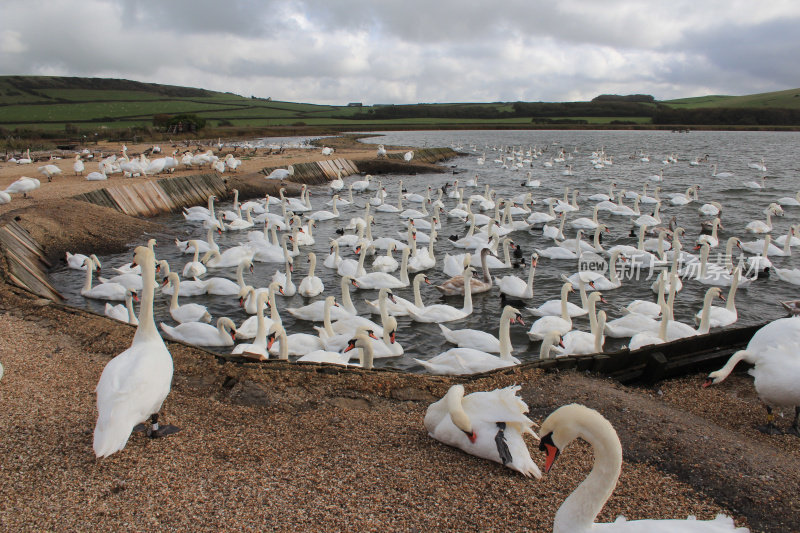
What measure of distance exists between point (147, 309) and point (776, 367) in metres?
6.31

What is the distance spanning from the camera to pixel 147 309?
5559 mm

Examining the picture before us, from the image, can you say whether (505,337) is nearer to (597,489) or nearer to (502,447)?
(502,447)

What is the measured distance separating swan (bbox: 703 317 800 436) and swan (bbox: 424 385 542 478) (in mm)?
2871

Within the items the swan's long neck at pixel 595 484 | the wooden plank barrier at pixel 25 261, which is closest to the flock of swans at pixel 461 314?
the swan's long neck at pixel 595 484

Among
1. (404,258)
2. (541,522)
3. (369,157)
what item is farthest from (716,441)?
(369,157)

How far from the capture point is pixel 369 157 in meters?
43.0

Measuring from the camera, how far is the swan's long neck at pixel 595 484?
3275mm

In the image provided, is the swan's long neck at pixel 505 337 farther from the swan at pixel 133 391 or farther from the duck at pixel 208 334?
the swan at pixel 133 391

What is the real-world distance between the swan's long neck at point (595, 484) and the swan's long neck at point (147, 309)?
12.9 ft

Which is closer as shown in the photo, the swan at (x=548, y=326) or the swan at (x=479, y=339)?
the swan at (x=479, y=339)

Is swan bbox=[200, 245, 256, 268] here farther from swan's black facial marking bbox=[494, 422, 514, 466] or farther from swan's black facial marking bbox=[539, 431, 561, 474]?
swan's black facial marking bbox=[539, 431, 561, 474]

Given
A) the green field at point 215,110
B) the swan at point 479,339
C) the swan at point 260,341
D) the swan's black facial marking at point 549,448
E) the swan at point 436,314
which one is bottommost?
the swan at point 436,314

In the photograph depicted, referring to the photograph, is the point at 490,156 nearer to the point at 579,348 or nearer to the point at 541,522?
the point at 579,348

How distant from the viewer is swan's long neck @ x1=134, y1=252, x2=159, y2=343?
5367 millimetres
